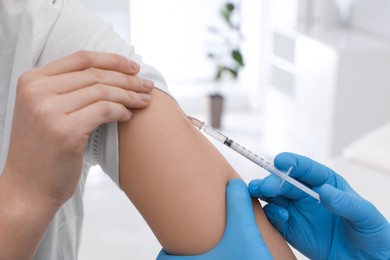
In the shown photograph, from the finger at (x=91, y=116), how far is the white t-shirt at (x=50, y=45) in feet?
0.36

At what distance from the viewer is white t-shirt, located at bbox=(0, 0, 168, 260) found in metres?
1.03

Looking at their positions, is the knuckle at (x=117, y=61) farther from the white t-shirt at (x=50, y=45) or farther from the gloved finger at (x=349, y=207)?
the gloved finger at (x=349, y=207)

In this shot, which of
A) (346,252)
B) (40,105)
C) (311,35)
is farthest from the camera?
(311,35)

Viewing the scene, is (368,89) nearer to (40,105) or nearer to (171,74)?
(171,74)

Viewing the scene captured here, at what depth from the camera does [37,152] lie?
899 mm

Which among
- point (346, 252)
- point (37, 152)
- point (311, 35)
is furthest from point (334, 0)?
point (37, 152)

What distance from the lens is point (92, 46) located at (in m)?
1.06

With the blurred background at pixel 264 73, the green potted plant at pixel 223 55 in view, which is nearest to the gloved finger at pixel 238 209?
the blurred background at pixel 264 73

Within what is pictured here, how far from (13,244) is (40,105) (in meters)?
0.22

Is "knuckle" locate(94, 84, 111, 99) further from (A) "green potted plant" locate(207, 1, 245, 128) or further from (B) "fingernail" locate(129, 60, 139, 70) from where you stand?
(A) "green potted plant" locate(207, 1, 245, 128)

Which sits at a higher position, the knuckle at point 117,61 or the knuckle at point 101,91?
the knuckle at point 117,61

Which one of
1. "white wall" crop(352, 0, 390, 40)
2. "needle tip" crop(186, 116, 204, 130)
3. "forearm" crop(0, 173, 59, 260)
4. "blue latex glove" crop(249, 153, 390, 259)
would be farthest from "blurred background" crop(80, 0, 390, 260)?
"forearm" crop(0, 173, 59, 260)

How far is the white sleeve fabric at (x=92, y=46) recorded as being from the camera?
1.04 m

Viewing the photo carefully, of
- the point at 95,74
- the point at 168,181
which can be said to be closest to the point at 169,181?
the point at 168,181
